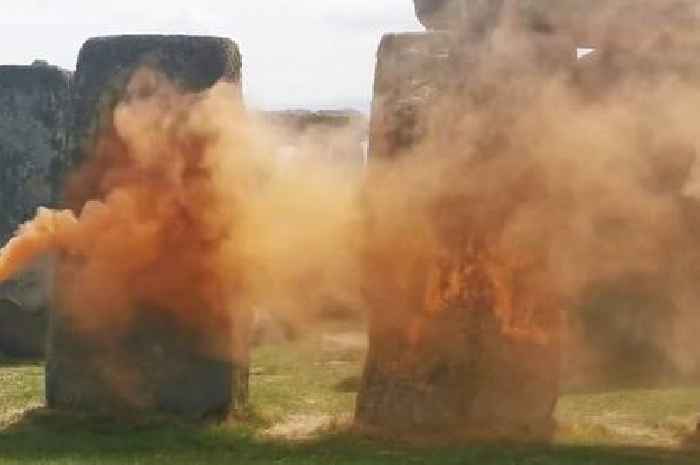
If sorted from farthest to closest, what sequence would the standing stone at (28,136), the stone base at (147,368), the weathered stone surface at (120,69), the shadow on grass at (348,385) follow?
1. the standing stone at (28,136)
2. the shadow on grass at (348,385)
3. the weathered stone surface at (120,69)
4. the stone base at (147,368)

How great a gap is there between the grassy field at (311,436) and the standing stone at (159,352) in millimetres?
323

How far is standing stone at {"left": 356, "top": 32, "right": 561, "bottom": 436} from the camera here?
1311cm

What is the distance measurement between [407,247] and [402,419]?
5.12 feet

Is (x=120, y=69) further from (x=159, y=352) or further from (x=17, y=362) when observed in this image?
(x=17, y=362)

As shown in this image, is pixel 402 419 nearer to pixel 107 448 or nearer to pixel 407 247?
pixel 407 247

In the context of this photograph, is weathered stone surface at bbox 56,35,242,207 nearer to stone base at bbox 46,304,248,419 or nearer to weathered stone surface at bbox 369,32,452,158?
stone base at bbox 46,304,248,419

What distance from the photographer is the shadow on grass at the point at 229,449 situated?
11.7 metres

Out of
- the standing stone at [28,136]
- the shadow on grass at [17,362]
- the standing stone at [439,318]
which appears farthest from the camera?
the standing stone at [28,136]

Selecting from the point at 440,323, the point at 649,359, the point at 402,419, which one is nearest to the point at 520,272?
the point at 440,323

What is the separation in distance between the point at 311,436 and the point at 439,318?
157 cm

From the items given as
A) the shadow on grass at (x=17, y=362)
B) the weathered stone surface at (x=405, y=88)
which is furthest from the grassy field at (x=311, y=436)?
the weathered stone surface at (x=405, y=88)

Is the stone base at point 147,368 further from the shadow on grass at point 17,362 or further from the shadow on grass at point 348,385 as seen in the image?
the shadow on grass at point 17,362

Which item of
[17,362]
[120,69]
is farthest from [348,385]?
[17,362]

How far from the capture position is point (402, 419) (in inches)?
517
